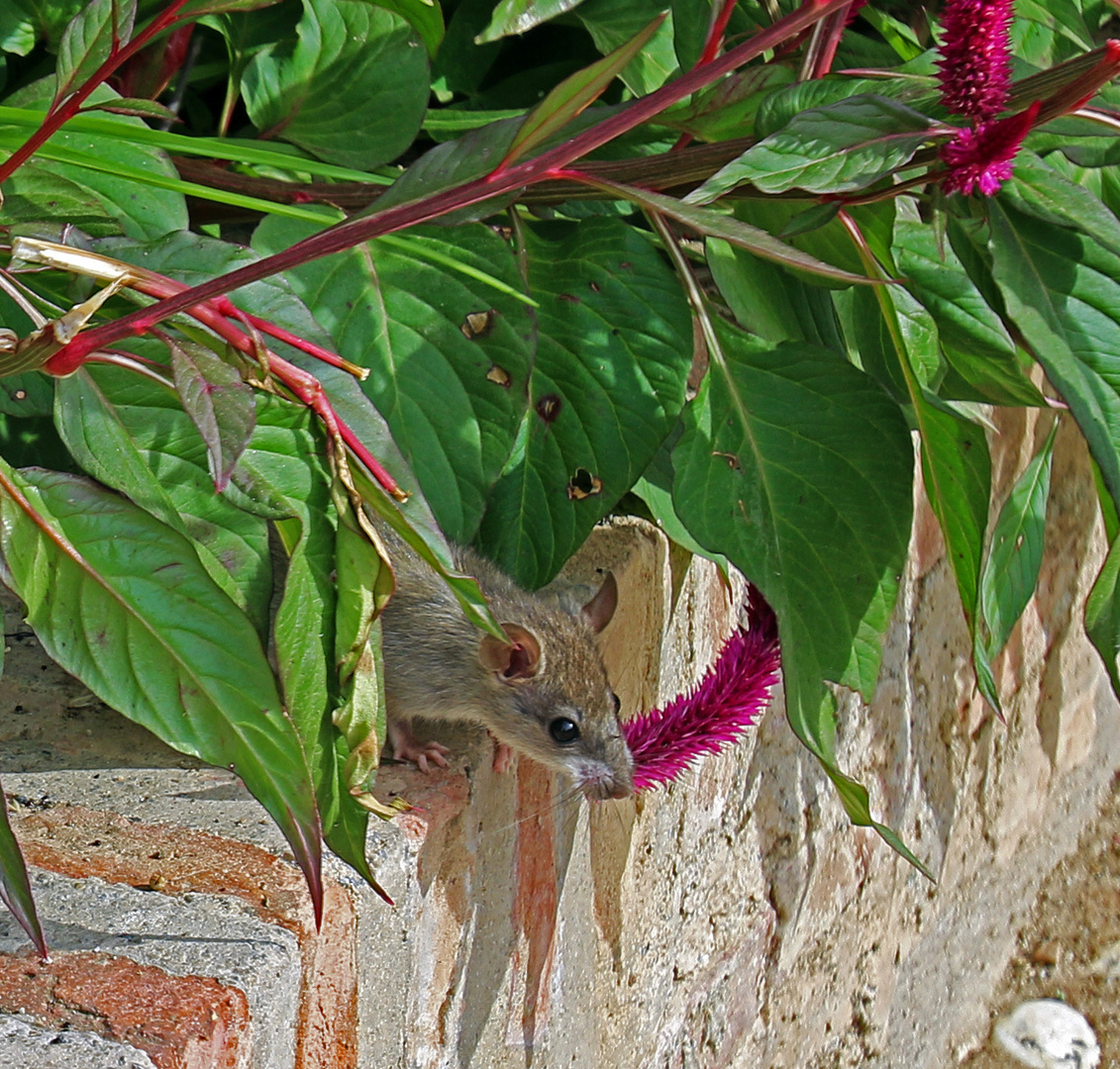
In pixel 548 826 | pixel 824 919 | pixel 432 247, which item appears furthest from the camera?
pixel 824 919

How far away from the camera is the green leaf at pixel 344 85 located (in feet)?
6.21

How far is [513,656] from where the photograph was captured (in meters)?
2.30

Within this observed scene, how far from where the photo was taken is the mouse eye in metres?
2.30

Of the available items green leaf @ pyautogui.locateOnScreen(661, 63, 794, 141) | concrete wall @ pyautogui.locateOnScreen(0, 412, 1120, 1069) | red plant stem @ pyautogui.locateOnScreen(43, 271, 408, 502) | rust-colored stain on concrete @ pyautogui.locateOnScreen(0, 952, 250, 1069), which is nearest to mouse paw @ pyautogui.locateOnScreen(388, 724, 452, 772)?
concrete wall @ pyautogui.locateOnScreen(0, 412, 1120, 1069)

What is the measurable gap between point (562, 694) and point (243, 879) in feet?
3.50

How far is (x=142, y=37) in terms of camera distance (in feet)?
3.52

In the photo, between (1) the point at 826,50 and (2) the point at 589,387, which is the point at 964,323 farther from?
(2) the point at 589,387

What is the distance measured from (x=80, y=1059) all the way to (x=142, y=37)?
30.3 inches

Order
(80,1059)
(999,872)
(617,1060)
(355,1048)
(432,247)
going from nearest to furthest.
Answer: (80,1059), (355,1048), (432,247), (617,1060), (999,872)

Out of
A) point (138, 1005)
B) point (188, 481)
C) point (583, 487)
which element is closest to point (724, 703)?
point (583, 487)

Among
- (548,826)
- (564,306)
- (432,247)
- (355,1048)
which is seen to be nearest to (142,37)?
(432,247)

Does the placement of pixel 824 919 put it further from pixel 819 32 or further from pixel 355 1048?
pixel 819 32

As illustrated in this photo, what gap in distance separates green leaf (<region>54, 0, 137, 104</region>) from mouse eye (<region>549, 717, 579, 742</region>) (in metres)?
1.40

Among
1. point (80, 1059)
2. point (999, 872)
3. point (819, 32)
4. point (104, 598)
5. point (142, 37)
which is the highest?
point (819, 32)
